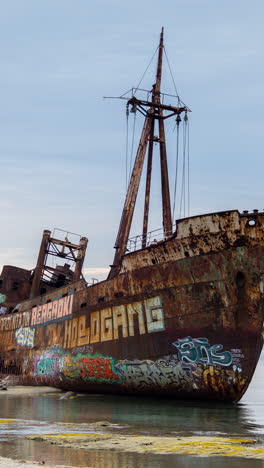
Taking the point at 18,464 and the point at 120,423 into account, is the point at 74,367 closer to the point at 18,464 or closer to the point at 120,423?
the point at 120,423

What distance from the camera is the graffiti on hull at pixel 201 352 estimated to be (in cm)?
1866

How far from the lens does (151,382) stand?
20.2 meters

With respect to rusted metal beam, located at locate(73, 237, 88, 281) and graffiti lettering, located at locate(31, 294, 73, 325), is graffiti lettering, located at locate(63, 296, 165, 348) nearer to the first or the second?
graffiti lettering, located at locate(31, 294, 73, 325)

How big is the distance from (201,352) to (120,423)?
5.47 m

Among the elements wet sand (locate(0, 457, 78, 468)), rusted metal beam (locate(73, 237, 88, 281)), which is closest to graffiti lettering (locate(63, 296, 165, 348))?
rusted metal beam (locate(73, 237, 88, 281))

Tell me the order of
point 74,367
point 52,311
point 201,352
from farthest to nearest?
1. point 52,311
2. point 74,367
3. point 201,352

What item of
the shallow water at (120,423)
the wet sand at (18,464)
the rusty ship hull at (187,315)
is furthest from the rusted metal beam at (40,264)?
the wet sand at (18,464)

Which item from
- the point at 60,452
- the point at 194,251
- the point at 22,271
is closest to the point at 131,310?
the point at 194,251

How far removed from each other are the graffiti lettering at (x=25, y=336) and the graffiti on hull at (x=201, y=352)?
13298 mm

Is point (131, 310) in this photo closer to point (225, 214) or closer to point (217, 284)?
point (217, 284)

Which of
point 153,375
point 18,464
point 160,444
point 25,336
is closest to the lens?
point 18,464

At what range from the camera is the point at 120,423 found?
46.5ft

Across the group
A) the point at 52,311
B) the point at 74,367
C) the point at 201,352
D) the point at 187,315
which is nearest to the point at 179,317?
the point at 187,315

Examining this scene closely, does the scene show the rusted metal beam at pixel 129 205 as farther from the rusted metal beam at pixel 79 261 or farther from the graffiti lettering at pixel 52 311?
the rusted metal beam at pixel 79 261
